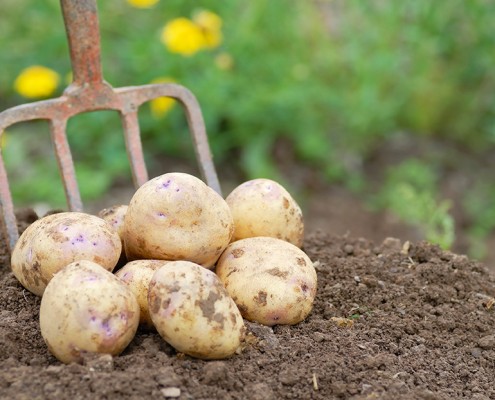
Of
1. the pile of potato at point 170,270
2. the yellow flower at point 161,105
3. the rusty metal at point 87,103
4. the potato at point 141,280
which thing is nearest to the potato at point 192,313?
the pile of potato at point 170,270

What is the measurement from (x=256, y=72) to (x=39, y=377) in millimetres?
3358

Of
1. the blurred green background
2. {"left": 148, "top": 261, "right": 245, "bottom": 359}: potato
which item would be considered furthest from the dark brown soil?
the blurred green background

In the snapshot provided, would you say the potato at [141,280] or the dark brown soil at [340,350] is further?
the potato at [141,280]

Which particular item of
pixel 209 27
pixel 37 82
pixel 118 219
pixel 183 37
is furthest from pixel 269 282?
pixel 37 82

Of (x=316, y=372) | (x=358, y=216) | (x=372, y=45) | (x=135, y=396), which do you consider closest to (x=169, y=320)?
(x=135, y=396)

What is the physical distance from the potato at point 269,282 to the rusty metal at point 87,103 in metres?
0.57

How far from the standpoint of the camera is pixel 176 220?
7.30 ft

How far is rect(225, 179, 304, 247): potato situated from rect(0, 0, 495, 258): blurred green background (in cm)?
217

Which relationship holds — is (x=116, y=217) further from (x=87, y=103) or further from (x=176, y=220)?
(x=87, y=103)

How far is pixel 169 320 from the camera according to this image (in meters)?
1.99

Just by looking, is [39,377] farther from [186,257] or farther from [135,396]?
[186,257]

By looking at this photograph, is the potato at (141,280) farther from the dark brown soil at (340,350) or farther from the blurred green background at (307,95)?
the blurred green background at (307,95)

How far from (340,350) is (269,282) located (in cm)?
26

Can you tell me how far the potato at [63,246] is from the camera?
2168mm
